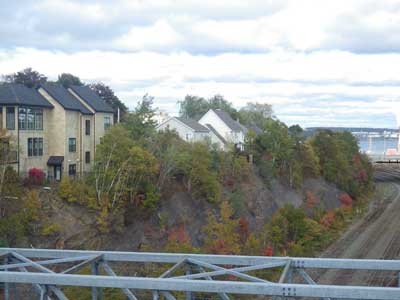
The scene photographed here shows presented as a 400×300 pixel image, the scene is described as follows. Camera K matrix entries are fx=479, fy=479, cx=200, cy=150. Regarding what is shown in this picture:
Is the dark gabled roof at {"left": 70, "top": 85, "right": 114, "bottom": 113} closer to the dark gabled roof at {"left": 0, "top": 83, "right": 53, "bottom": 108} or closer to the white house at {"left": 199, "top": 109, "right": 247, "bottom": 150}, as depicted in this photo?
the dark gabled roof at {"left": 0, "top": 83, "right": 53, "bottom": 108}

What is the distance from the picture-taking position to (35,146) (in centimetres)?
3111

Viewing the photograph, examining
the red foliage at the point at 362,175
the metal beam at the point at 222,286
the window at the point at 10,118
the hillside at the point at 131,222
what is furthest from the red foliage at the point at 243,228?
the red foliage at the point at 362,175

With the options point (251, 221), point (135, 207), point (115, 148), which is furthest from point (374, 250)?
point (115, 148)

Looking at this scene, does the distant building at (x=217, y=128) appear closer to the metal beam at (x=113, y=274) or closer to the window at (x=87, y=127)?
the window at (x=87, y=127)

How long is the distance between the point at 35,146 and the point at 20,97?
337cm

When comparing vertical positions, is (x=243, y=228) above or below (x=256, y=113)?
below

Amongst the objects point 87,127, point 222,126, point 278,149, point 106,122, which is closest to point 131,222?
point 87,127

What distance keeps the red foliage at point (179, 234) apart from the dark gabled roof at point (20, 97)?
463 inches

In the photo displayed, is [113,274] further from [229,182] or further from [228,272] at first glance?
[229,182]

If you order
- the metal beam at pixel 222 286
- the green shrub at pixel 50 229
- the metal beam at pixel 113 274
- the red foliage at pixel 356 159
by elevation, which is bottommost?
the green shrub at pixel 50 229

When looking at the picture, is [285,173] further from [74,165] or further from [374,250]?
[74,165]

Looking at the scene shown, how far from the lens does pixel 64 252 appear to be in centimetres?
795

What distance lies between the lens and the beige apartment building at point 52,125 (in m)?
29.1

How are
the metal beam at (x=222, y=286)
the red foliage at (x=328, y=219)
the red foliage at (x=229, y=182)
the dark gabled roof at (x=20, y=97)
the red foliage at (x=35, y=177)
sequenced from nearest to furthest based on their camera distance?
the metal beam at (x=222, y=286), the red foliage at (x=35, y=177), the dark gabled roof at (x=20, y=97), the red foliage at (x=229, y=182), the red foliage at (x=328, y=219)
